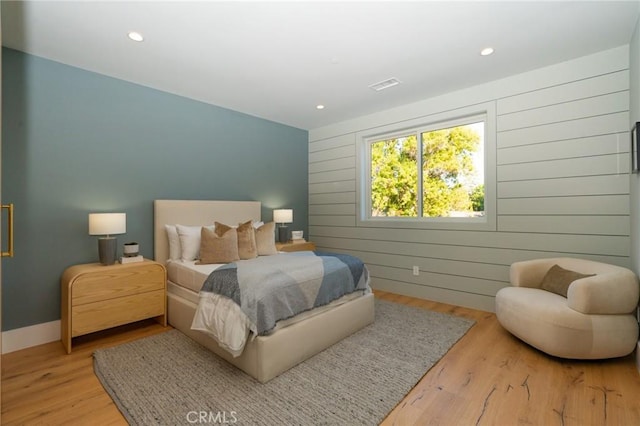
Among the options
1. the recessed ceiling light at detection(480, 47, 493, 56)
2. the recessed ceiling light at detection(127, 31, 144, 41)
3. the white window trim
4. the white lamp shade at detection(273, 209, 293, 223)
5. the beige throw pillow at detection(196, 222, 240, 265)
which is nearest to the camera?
the recessed ceiling light at detection(127, 31, 144, 41)

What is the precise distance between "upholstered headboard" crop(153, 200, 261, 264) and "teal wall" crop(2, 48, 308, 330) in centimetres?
11

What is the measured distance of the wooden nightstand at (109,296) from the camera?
8.32 feet

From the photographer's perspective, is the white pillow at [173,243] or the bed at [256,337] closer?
the bed at [256,337]

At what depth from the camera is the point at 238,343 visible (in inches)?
81.4

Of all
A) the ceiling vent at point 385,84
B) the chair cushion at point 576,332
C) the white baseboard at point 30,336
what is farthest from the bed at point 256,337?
the ceiling vent at point 385,84

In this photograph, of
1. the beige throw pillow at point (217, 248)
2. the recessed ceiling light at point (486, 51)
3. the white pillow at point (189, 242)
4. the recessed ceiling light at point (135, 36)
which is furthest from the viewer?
the white pillow at point (189, 242)

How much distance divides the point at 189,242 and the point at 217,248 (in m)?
0.41

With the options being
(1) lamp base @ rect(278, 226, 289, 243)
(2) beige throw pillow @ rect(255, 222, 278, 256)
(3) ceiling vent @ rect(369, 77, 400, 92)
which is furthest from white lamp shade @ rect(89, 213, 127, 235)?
(3) ceiling vent @ rect(369, 77, 400, 92)

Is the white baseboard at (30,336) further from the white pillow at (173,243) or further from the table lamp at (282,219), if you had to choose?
the table lamp at (282,219)

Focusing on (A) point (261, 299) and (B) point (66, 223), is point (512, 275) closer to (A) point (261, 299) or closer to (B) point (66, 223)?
(A) point (261, 299)

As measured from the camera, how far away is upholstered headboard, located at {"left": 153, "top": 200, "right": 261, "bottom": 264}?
3.45 m

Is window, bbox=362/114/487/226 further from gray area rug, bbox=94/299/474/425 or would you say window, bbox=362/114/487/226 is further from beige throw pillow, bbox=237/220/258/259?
beige throw pillow, bbox=237/220/258/259

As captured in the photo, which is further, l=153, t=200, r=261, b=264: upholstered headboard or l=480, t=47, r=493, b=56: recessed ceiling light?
l=153, t=200, r=261, b=264: upholstered headboard

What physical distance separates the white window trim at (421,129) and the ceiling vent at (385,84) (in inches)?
29.9
